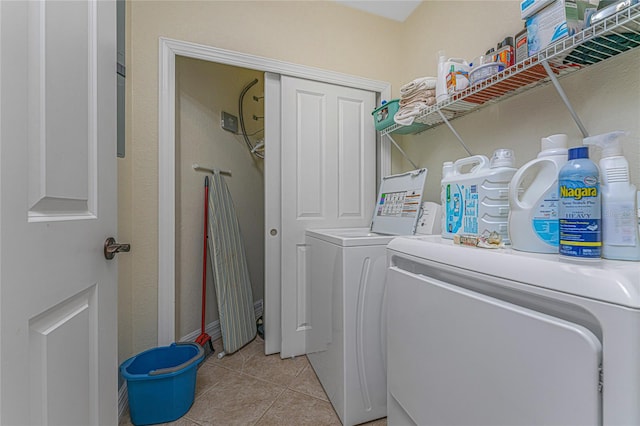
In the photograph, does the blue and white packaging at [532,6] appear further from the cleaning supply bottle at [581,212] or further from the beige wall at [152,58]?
the beige wall at [152,58]

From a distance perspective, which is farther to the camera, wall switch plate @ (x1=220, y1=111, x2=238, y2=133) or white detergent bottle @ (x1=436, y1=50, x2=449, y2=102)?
wall switch plate @ (x1=220, y1=111, x2=238, y2=133)

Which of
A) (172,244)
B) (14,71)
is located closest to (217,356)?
(172,244)

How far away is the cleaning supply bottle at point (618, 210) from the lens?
1.85 feet

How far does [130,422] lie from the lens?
134cm

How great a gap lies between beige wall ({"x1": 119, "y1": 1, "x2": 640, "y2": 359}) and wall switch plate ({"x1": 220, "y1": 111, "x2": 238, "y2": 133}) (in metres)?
0.69

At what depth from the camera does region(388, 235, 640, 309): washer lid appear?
0.43 metres

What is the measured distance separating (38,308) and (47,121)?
1.29 feet

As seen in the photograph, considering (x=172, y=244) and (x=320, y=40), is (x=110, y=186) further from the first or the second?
(x=320, y=40)

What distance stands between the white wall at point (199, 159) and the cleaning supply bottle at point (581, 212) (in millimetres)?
2041

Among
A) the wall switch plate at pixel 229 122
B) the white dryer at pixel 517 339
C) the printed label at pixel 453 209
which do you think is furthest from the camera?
the wall switch plate at pixel 229 122

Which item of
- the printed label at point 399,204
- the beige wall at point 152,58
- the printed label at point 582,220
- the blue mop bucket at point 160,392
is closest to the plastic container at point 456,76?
the printed label at point 399,204

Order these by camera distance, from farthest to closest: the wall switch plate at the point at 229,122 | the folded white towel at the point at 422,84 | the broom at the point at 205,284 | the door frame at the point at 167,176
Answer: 1. the wall switch plate at the point at 229,122
2. the broom at the point at 205,284
3. the door frame at the point at 167,176
4. the folded white towel at the point at 422,84

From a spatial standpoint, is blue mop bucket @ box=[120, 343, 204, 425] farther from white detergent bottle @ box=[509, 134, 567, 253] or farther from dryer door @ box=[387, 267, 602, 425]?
white detergent bottle @ box=[509, 134, 567, 253]

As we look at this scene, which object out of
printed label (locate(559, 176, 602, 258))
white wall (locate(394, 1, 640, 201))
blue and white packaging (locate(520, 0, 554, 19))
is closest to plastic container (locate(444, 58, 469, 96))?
white wall (locate(394, 1, 640, 201))
